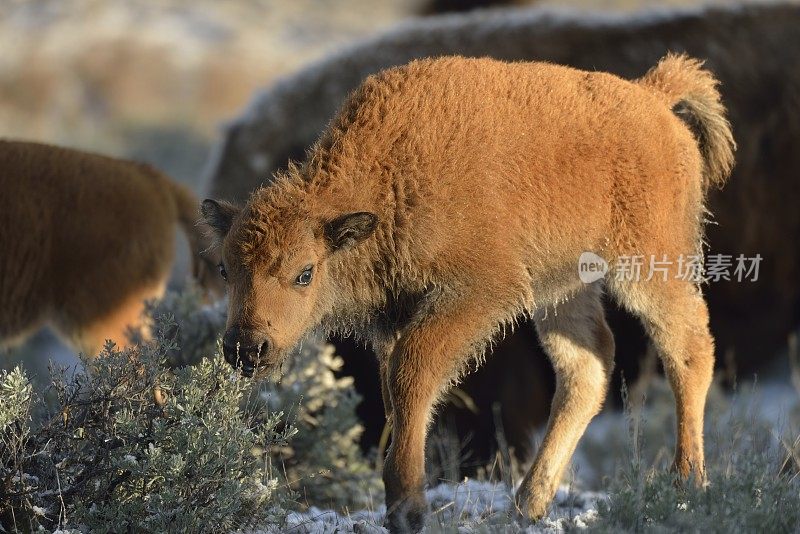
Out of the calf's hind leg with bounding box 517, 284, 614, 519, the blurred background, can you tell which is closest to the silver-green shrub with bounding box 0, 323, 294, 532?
the calf's hind leg with bounding box 517, 284, 614, 519

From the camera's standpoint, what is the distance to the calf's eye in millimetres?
4074

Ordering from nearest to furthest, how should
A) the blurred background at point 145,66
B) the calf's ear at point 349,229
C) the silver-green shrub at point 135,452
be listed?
the silver-green shrub at point 135,452
the calf's ear at point 349,229
the blurred background at point 145,66

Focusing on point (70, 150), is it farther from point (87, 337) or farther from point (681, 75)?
point (681, 75)

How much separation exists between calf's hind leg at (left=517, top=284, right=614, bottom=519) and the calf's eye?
138 cm

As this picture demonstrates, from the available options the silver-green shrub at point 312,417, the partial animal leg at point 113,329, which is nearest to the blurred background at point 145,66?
the partial animal leg at point 113,329

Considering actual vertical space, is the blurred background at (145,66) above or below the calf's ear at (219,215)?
below

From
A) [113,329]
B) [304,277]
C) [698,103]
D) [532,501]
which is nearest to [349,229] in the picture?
[304,277]

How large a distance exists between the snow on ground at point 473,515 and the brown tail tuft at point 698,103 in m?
1.67

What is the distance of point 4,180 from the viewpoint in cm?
588

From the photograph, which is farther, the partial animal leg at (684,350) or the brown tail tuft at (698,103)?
the brown tail tuft at (698,103)

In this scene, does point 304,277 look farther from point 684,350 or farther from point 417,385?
point 684,350

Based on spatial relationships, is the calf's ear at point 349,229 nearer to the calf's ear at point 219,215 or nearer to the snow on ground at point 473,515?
the calf's ear at point 219,215

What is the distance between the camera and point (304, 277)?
13.4ft

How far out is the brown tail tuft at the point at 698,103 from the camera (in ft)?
17.0
